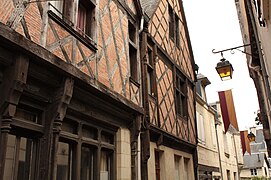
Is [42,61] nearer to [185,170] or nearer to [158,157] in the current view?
[158,157]

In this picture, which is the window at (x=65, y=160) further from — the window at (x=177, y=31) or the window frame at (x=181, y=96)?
the window at (x=177, y=31)

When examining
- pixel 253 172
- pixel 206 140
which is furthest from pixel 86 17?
pixel 253 172

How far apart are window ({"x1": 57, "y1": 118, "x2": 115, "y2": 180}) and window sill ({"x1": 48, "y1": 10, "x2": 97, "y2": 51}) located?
115cm

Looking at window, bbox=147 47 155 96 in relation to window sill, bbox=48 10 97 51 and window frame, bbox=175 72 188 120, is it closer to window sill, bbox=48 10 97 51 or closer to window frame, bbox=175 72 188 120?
window frame, bbox=175 72 188 120

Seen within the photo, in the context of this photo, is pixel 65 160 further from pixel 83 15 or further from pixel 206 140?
pixel 206 140

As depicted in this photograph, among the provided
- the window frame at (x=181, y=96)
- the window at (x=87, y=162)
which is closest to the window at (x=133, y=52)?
the window at (x=87, y=162)

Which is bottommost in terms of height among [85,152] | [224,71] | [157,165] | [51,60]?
[157,165]

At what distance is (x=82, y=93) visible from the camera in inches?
159

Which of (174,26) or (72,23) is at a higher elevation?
(174,26)

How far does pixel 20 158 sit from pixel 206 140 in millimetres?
9781

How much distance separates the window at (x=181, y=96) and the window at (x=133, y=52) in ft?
9.89

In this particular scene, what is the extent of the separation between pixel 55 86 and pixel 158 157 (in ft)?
14.2

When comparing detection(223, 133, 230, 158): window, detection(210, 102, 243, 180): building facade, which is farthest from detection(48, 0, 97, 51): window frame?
detection(223, 133, 230, 158): window

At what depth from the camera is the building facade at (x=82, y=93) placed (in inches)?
116
